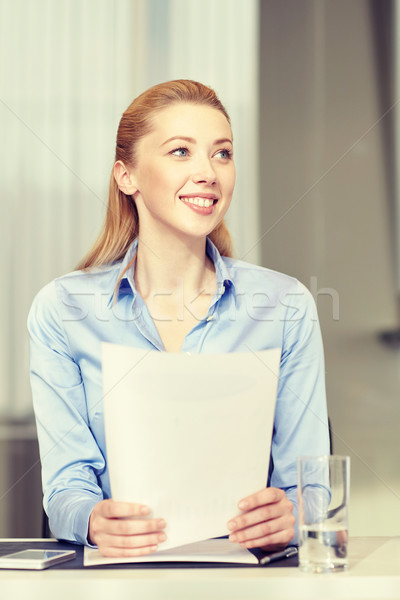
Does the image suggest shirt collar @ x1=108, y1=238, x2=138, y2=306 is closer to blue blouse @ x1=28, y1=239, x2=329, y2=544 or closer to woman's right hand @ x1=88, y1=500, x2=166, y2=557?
blue blouse @ x1=28, y1=239, x2=329, y2=544

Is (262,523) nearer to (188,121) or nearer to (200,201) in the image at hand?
(200,201)

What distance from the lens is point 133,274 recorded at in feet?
5.03

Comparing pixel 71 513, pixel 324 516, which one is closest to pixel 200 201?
pixel 71 513

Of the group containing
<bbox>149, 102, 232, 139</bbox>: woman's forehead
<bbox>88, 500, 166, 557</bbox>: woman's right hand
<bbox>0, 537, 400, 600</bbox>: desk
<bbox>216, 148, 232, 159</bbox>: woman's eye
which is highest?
<bbox>149, 102, 232, 139</bbox>: woman's forehead

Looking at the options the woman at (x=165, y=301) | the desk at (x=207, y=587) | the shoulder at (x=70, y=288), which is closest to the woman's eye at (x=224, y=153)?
the woman at (x=165, y=301)

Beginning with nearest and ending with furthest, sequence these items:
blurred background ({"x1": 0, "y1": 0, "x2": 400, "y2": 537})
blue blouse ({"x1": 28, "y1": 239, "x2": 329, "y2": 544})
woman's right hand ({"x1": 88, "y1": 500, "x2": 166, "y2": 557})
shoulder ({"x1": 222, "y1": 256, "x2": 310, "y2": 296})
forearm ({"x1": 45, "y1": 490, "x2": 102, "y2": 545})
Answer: woman's right hand ({"x1": 88, "y1": 500, "x2": 166, "y2": 557}), forearm ({"x1": 45, "y1": 490, "x2": 102, "y2": 545}), blue blouse ({"x1": 28, "y1": 239, "x2": 329, "y2": 544}), shoulder ({"x1": 222, "y1": 256, "x2": 310, "y2": 296}), blurred background ({"x1": 0, "y1": 0, "x2": 400, "y2": 537})

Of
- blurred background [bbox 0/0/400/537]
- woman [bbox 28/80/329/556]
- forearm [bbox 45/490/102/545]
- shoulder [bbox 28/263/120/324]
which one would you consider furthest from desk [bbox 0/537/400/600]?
blurred background [bbox 0/0/400/537]

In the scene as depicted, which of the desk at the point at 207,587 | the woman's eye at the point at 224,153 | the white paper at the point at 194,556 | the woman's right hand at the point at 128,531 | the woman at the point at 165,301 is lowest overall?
the desk at the point at 207,587

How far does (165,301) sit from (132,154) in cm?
32

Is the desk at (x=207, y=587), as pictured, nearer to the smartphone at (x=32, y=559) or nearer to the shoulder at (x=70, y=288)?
the smartphone at (x=32, y=559)

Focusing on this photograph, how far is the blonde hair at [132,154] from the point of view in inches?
58.6

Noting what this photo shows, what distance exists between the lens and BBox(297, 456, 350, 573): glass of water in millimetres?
833

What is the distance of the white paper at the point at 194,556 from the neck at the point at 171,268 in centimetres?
63

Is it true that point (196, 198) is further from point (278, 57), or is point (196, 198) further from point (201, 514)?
point (278, 57)
